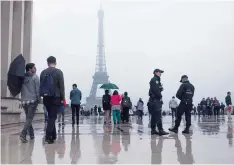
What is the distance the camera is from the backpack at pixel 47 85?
25.3 ft

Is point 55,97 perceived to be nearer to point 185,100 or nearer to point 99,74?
point 185,100

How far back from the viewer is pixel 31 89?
8.23 m

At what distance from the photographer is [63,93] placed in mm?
7891

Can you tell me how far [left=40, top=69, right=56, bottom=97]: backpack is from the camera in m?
7.70

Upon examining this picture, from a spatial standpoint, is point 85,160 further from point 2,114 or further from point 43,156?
point 2,114

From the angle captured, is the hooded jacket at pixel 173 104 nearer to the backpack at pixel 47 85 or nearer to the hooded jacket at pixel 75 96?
the hooded jacket at pixel 75 96

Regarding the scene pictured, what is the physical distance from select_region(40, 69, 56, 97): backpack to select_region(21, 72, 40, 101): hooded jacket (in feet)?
1.41

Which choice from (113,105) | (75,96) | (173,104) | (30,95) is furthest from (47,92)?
(173,104)

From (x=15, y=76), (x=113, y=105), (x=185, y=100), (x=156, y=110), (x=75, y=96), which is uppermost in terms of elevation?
(x=15, y=76)

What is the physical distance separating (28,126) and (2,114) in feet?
21.1

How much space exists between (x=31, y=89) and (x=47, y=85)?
0.68 m

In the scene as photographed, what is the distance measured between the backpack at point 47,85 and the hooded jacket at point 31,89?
0.43 meters

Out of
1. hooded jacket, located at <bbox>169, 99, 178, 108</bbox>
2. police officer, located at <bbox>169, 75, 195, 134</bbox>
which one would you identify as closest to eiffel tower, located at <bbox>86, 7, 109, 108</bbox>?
hooded jacket, located at <bbox>169, 99, 178, 108</bbox>

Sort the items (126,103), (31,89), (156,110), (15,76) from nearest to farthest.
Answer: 1. (15,76)
2. (31,89)
3. (156,110)
4. (126,103)
